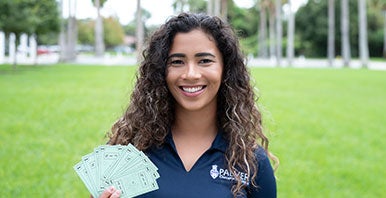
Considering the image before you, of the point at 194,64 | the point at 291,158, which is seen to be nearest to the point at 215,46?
the point at 194,64

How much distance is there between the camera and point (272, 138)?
287 inches

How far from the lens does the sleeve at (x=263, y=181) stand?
1.96 m

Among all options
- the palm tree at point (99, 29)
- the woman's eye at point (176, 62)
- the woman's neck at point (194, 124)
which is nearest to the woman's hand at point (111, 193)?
the woman's neck at point (194, 124)

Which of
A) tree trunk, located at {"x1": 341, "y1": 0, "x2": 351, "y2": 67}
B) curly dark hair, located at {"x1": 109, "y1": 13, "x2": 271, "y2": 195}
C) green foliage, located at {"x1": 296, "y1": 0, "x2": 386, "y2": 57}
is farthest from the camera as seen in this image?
green foliage, located at {"x1": 296, "y1": 0, "x2": 386, "y2": 57}

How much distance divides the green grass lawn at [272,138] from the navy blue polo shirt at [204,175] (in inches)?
22.0

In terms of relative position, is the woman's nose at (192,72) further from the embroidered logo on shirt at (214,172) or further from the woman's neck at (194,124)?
the embroidered logo on shirt at (214,172)

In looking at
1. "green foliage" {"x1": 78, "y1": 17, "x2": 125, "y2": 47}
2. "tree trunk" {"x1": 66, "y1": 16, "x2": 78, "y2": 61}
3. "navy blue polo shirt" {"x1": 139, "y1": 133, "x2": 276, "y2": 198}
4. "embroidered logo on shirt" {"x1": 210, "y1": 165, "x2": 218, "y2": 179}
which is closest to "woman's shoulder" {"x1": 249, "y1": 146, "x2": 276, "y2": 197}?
"navy blue polo shirt" {"x1": 139, "y1": 133, "x2": 276, "y2": 198}

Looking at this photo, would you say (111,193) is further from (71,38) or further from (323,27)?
(323,27)

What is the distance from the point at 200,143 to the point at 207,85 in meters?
0.24

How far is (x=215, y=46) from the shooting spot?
2.00 metres

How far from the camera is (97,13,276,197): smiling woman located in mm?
1915

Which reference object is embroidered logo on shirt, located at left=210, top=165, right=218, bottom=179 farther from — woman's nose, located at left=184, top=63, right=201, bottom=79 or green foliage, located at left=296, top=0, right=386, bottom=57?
green foliage, located at left=296, top=0, right=386, bottom=57

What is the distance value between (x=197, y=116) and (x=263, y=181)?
14.6 inches

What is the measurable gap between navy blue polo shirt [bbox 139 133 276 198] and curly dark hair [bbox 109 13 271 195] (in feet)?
0.10
